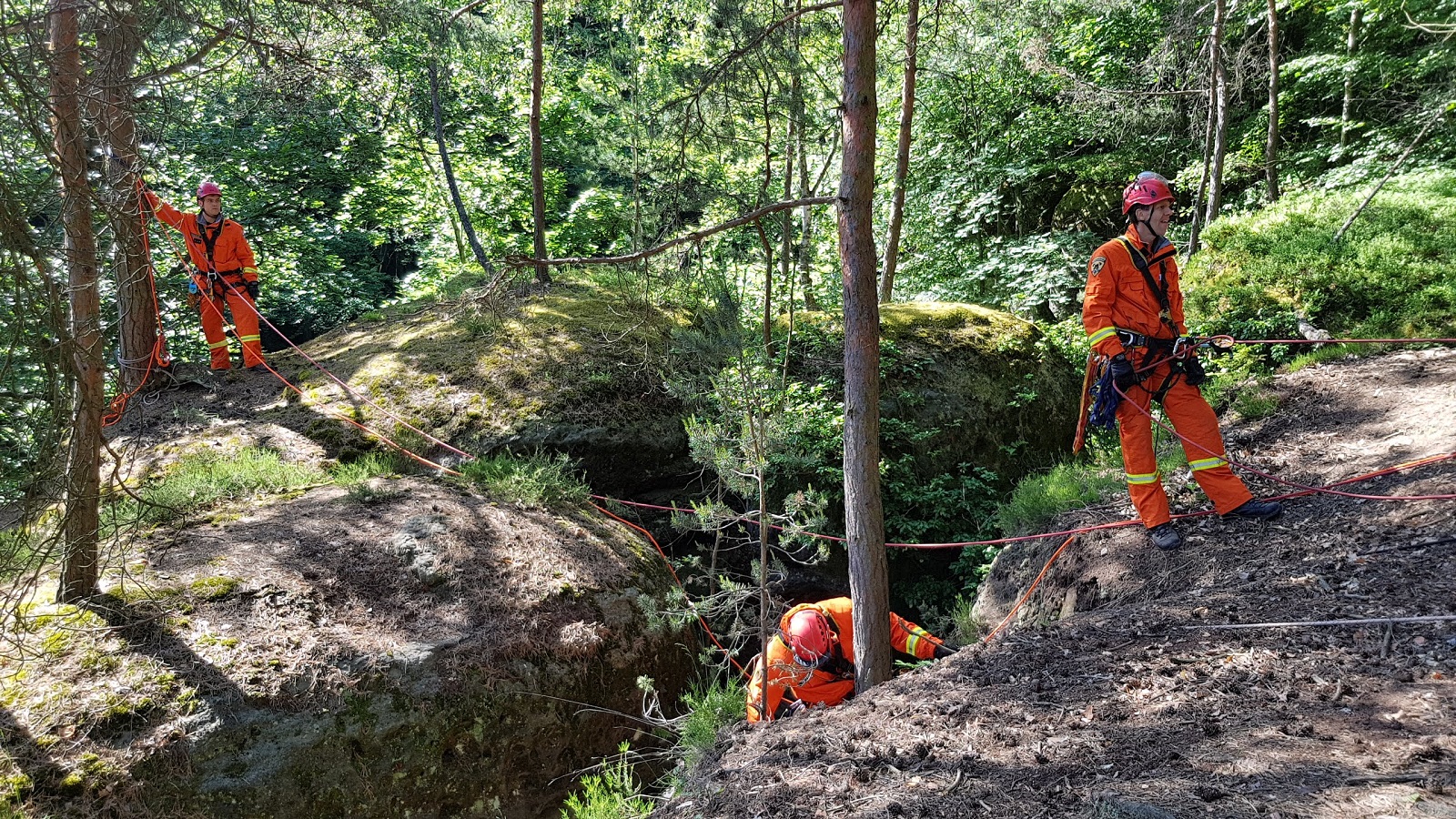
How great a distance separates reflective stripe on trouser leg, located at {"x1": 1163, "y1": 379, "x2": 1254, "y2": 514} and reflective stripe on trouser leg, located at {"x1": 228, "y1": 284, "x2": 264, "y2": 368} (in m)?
8.52

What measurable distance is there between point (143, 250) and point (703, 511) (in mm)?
3358

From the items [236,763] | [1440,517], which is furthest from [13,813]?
[1440,517]

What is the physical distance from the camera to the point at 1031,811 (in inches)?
101

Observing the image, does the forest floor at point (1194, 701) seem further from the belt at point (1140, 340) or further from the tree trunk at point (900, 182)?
the tree trunk at point (900, 182)

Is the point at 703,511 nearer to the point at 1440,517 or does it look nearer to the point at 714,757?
the point at 714,757

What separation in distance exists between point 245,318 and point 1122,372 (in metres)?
8.42

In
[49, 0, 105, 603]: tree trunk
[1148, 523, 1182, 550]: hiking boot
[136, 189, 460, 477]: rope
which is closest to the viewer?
[49, 0, 105, 603]: tree trunk

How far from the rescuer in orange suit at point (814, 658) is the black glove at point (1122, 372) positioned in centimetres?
201

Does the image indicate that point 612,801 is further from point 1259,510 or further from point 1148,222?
point 1148,222

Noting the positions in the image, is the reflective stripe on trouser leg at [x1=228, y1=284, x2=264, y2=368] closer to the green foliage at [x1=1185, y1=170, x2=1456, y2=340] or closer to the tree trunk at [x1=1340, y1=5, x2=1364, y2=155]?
the green foliage at [x1=1185, y1=170, x2=1456, y2=340]

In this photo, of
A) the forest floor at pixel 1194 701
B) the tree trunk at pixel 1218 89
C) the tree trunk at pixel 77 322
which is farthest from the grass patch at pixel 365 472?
the tree trunk at pixel 1218 89

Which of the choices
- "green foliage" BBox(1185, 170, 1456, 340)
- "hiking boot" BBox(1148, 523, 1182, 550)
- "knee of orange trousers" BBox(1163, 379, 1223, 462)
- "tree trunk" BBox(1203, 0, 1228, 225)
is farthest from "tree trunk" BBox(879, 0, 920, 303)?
"hiking boot" BBox(1148, 523, 1182, 550)

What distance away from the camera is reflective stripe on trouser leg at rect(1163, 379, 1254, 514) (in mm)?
4984

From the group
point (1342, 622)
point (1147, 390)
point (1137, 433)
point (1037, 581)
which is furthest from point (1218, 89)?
point (1342, 622)
